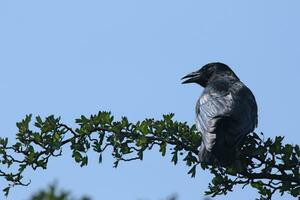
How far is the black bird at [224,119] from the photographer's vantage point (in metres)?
6.60

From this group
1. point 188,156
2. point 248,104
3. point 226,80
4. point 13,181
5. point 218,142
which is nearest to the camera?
point 13,181

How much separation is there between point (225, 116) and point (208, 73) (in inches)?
115

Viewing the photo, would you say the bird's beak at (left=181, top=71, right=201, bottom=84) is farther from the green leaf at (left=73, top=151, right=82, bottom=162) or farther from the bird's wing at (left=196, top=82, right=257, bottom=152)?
the green leaf at (left=73, top=151, right=82, bottom=162)

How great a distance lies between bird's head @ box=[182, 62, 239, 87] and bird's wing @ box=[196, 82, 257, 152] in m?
1.44

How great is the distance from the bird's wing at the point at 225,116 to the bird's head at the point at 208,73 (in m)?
1.44

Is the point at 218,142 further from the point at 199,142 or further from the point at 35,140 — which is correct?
the point at 35,140

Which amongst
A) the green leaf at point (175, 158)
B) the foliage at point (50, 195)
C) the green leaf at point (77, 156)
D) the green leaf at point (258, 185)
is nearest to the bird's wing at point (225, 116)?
the green leaf at point (175, 158)

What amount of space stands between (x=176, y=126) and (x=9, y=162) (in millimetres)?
1574

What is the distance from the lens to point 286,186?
5.95 metres

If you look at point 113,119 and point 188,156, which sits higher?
point 113,119

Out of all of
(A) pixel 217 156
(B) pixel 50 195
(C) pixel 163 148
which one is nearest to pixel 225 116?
(A) pixel 217 156

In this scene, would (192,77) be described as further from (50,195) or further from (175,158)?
(50,195)

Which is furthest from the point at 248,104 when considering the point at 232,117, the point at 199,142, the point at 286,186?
the point at 286,186

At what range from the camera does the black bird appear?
660cm
